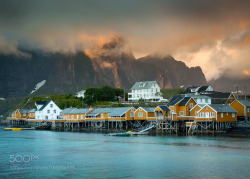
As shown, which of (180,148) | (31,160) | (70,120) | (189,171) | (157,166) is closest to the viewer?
(189,171)

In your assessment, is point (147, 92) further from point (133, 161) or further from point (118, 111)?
point (133, 161)

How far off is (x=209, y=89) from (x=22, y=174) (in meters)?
99.1

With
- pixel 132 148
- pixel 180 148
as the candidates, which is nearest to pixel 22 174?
pixel 132 148

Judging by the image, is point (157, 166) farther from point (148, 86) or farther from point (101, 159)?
point (148, 86)

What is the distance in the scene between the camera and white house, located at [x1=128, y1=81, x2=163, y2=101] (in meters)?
127

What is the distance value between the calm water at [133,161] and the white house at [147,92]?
7224 cm

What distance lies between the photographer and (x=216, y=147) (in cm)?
4925

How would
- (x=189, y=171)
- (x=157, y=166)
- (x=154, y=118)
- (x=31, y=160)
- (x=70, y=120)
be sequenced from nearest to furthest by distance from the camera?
(x=189, y=171)
(x=157, y=166)
(x=31, y=160)
(x=154, y=118)
(x=70, y=120)

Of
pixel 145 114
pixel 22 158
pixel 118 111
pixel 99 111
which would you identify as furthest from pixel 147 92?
pixel 22 158

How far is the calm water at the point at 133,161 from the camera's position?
33094 mm

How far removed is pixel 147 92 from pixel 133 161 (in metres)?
89.8

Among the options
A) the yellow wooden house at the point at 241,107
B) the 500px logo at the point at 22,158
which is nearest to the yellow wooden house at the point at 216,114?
the yellow wooden house at the point at 241,107

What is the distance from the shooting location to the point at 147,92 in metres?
129

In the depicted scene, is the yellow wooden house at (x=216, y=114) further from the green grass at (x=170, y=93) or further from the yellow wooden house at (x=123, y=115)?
the green grass at (x=170, y=93)
